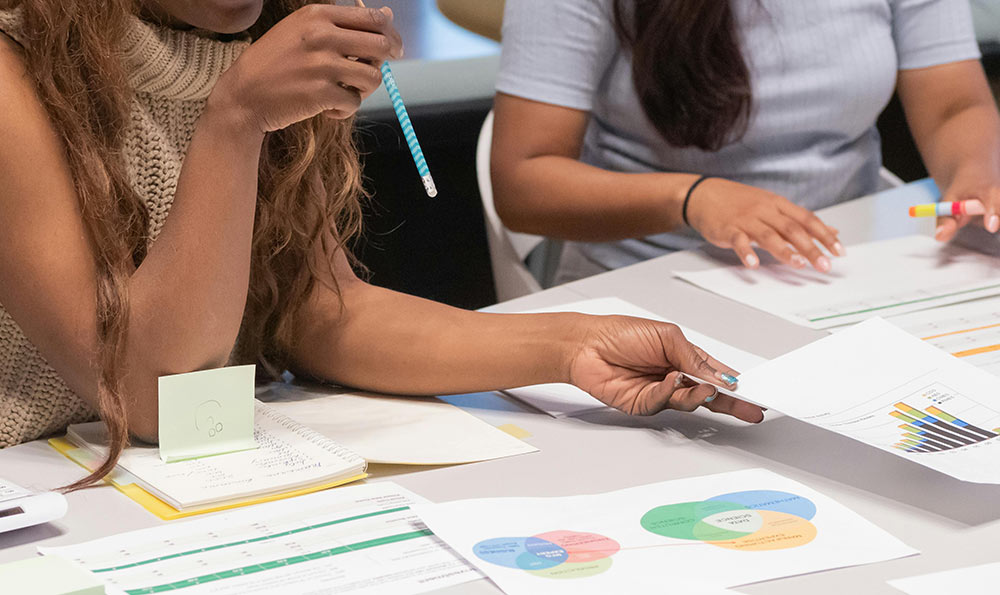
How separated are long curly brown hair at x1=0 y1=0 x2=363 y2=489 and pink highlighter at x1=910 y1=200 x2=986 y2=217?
0.78 meters

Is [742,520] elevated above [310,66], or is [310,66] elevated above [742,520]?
[310,66]

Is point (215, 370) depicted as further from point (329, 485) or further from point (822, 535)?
point (822, 535)

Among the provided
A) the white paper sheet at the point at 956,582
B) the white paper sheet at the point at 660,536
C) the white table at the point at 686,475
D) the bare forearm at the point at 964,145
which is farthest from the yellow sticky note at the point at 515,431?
the bare forearm at the point at 964,145

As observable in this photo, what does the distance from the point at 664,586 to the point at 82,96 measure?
0.64 metres

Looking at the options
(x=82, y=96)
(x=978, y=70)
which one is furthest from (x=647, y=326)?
(x=978, y=70)

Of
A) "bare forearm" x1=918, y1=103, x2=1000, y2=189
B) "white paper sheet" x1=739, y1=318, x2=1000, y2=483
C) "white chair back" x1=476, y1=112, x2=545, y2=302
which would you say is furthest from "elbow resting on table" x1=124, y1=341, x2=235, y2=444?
"bare forearm" x1=918, y1=103, x2=1000, y2=189

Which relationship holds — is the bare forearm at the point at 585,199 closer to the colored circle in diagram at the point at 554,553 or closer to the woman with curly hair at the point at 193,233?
the woman with curly hair at the point at 193,233

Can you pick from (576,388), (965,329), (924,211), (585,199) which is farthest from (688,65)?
(576,388)

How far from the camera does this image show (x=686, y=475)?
959 millimetres

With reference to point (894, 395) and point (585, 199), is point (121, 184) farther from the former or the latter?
point (585, 199)

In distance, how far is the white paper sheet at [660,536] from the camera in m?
0.78

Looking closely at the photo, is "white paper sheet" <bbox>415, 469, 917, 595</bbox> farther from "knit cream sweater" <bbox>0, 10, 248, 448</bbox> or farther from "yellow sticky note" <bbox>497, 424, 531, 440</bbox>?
"knit cream sweater" <bbox>0, 10, 248, 448</bbox>

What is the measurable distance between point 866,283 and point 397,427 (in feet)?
2.22

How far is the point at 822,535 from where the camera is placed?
33.2 inches
